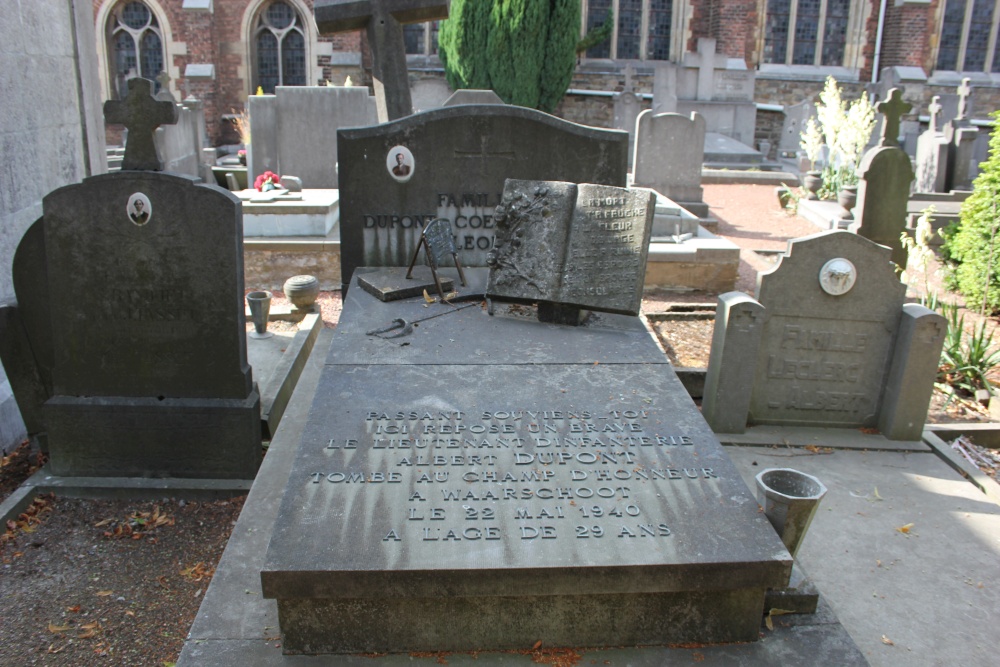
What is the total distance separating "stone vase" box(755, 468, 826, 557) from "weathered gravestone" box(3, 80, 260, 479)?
290cm

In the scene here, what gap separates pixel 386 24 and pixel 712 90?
53.4ft

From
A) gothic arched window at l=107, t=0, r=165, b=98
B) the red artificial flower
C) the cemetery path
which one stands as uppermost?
gothic arched window at l=107, t=0, r=165, b=98

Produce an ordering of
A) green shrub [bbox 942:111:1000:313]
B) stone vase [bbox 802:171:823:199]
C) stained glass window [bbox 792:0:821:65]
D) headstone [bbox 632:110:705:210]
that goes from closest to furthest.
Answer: green shrub [bbox 942:111:1000:313], headstone [bbox 632:110:705:210], stone vase [bbox 802:171:823:199], stained glass window [bbox 792:0:821:65]

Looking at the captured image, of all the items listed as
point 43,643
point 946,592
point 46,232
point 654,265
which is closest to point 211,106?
point 654,265

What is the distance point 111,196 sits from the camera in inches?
167

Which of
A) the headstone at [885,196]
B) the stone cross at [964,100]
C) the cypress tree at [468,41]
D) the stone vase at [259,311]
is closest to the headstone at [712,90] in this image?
the cypress tree at [468,41]

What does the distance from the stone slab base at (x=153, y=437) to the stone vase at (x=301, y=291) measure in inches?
101

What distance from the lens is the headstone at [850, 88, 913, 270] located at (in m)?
7.75

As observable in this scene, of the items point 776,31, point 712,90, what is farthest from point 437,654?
point 776,31

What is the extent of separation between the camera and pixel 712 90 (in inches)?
835

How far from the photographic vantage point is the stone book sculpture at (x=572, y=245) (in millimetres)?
4262

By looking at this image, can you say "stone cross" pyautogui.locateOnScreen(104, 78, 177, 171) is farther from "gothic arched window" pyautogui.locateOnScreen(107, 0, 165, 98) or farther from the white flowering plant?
"gothic arched window" pyautogui.locateOnScreen(107, 0, 165, 98)

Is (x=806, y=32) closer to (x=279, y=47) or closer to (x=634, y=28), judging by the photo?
(x=634, y=28)

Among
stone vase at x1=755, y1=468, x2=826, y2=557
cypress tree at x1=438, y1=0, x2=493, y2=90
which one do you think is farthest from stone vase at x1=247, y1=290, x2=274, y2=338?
cypress tree at x1=438, y1=0, x2=493, y2=90
